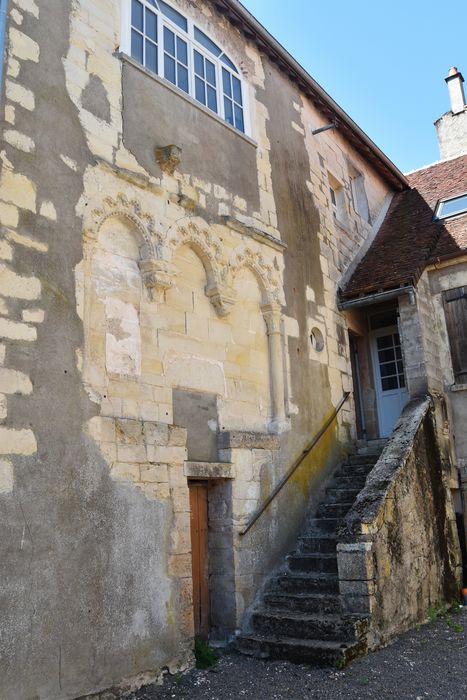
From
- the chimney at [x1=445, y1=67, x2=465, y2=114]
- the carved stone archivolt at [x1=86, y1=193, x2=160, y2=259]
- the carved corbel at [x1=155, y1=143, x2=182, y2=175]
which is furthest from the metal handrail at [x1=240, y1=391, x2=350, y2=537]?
the chimney at [x1=445, y1=67, x2=465, y2=114]

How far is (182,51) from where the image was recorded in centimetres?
764

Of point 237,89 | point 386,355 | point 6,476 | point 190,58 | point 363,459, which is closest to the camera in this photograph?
point 6,476

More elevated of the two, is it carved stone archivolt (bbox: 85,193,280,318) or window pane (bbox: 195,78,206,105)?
window pane (bbox: 195,78,206,105)

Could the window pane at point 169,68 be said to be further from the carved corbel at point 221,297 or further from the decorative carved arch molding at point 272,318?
the carved corbel at point 221,297

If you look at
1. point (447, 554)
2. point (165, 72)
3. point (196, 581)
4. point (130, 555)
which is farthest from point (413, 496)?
point (165, 72)

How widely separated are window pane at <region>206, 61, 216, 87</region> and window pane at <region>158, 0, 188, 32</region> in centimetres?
51

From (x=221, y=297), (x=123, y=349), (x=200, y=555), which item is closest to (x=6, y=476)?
(x=123, y=349)

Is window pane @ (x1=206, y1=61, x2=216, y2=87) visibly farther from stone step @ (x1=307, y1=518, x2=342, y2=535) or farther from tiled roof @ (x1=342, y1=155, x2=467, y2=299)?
stone step @ (x1=307, y1=518, x2=342, y2=535)

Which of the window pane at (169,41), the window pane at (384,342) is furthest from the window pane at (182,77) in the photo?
the window pane at (384,342)

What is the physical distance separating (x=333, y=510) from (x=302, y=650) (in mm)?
2291

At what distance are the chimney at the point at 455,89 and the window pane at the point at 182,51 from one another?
31.7 ft

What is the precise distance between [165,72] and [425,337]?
4.95 meters

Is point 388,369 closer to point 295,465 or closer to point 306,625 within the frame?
point 295,465

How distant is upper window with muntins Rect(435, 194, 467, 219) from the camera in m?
11.0
